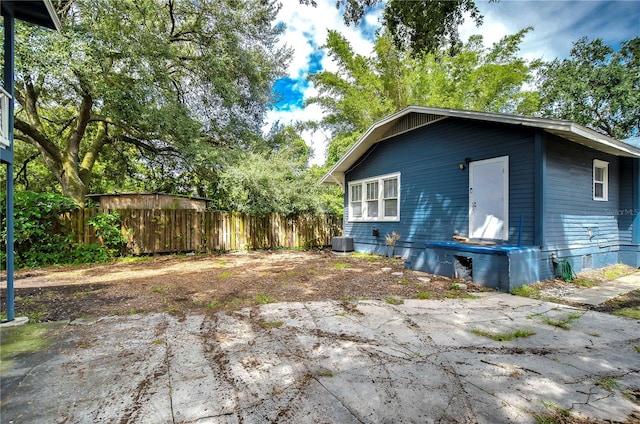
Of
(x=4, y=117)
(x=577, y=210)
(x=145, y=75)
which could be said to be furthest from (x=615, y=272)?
(x=145, y=75)

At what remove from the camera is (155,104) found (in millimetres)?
9141

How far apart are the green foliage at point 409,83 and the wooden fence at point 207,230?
6.12 m

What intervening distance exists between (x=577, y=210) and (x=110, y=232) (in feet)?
39.1

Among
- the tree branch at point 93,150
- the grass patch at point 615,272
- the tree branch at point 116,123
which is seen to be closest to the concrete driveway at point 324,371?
the grass patch at point 615,272

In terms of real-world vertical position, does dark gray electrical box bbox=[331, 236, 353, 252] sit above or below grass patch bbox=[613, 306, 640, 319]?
above

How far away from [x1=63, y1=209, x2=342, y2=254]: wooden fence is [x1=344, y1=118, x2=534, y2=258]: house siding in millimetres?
3338

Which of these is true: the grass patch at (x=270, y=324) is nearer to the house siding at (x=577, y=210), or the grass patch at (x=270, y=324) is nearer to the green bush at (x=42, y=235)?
the house siding at (x=577, y=210)

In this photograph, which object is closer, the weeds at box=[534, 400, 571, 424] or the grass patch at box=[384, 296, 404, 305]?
the weeds at box=[534, 400, 571, 424]

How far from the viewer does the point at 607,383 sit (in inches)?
84.0

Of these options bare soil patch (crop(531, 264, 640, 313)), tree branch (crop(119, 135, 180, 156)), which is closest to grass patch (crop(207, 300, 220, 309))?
bare soil patch (crop(531, 264, 640, 313))

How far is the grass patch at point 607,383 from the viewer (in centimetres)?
207

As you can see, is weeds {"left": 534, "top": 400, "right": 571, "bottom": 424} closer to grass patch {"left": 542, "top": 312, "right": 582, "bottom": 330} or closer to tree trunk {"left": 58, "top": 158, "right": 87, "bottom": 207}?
grass patch {"left": 542, "top": 312, "right": 582, "bottom": 330}

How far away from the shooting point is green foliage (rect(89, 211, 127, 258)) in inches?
320

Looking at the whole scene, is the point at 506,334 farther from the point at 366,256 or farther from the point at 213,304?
the point at 366,256
